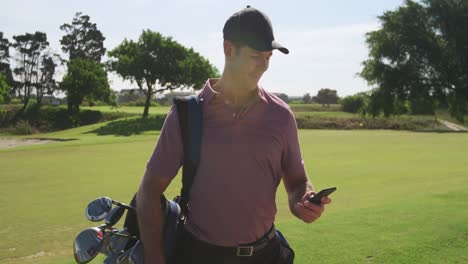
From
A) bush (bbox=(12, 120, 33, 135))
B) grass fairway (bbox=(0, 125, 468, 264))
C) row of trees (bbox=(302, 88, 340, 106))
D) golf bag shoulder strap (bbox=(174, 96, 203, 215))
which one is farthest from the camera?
row of trees (bbox=(302, 88, 340, 106))

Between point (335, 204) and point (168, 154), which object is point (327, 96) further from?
point (168, 154)

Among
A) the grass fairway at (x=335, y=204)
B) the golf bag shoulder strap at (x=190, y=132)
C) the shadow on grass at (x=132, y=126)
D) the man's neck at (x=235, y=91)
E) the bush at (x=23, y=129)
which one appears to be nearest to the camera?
the golf bag shoulder strap at (x=190, y=132)

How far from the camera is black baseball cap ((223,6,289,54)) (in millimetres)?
2396

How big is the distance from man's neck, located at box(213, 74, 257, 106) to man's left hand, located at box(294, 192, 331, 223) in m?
0.51

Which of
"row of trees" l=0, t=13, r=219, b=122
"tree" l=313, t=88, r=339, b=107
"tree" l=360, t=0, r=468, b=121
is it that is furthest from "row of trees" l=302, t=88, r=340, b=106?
"tree" l=360, t=0, r=468, b=121

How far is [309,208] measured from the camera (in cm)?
235

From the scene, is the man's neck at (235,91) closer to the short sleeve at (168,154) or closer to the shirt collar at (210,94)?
the shirt collar at (210,94)

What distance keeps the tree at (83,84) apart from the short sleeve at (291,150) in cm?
5539

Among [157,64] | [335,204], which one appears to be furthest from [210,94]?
[157,64]

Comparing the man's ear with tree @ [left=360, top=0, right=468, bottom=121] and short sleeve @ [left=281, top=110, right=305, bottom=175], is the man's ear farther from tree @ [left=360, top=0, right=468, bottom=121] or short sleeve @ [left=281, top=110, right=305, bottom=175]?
tree @ [left=360, top=0, right=468, bottom=121]

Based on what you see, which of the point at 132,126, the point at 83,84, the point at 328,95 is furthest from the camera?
the point at 328,95

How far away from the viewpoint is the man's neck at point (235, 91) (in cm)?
243

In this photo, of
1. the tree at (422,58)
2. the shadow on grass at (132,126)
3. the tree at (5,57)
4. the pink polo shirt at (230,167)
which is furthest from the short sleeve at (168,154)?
the tree at (5,57)

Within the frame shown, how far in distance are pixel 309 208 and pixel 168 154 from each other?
649mm
